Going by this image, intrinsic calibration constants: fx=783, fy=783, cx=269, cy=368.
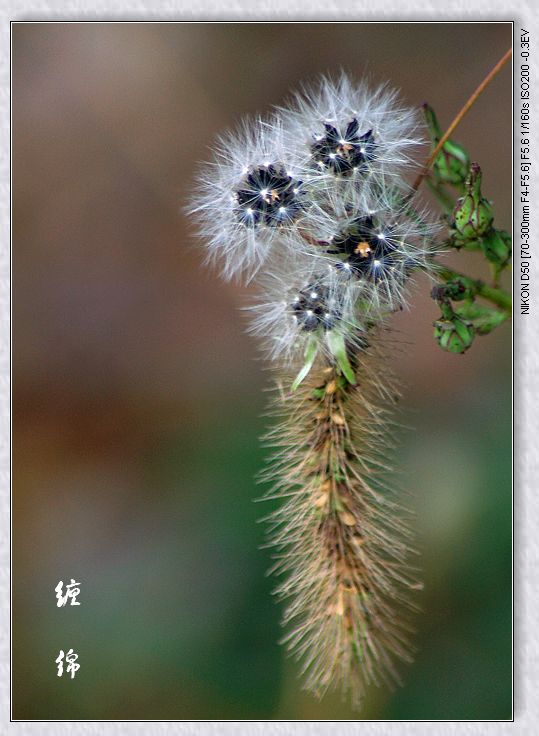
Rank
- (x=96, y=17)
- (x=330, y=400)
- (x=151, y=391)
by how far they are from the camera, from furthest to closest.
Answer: (x=151, y=391) < (x=96, y=17) < (x=330, y=400)

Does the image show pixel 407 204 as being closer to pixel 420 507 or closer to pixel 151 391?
pixel 420 507

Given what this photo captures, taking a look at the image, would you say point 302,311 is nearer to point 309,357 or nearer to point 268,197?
point 309,357

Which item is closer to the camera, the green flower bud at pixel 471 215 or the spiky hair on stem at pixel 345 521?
the green flower bud at pixel 471 215

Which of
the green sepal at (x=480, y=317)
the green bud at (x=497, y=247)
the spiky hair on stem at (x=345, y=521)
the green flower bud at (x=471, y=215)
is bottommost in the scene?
the spiky hair on stem at (x=345, y=521)

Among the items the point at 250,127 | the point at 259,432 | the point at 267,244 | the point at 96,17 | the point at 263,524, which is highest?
the point at 96,17

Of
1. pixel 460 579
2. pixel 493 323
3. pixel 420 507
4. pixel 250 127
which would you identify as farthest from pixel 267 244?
pixel 460 579

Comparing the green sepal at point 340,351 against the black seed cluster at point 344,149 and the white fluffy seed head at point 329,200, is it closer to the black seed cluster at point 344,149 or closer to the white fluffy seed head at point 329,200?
the white fluffy seed head at point 329,200

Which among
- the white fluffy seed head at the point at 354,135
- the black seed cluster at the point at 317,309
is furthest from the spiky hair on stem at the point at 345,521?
→ the white fluffy seed head at the point at 354,135

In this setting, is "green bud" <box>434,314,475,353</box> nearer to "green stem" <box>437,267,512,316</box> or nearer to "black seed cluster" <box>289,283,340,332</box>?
"green stem" <box>437,267,512,316</box>
